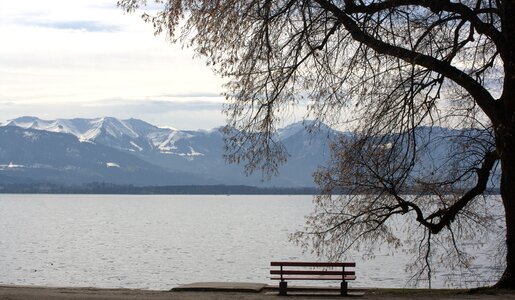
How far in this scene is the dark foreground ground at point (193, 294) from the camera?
22.2 m

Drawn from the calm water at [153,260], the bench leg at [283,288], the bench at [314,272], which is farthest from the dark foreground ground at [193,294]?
the calm water at [153,260]

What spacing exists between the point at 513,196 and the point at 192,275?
42432mm

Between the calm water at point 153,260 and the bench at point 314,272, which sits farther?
the calm water at point 153,260

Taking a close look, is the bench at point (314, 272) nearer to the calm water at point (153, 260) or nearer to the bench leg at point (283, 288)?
the bench leg at point (283, 288)

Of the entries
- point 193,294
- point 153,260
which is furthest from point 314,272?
point 153,260

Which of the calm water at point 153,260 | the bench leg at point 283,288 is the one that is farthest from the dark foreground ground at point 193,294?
the calm water at point 153,260

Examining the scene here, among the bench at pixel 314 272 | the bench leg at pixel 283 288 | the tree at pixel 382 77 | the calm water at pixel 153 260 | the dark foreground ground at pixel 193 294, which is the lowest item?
the calm water at pixel 153 260

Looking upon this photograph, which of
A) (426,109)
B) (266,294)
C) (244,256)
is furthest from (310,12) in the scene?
(244,256)

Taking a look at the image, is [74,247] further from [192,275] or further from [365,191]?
[365,191]

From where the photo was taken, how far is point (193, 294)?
23391 mm

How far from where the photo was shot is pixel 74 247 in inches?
3834

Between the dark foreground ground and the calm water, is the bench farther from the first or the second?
the calm water

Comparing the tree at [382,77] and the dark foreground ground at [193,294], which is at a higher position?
the tree at [382,77]

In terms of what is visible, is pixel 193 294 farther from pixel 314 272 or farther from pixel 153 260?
pixel 153 260
